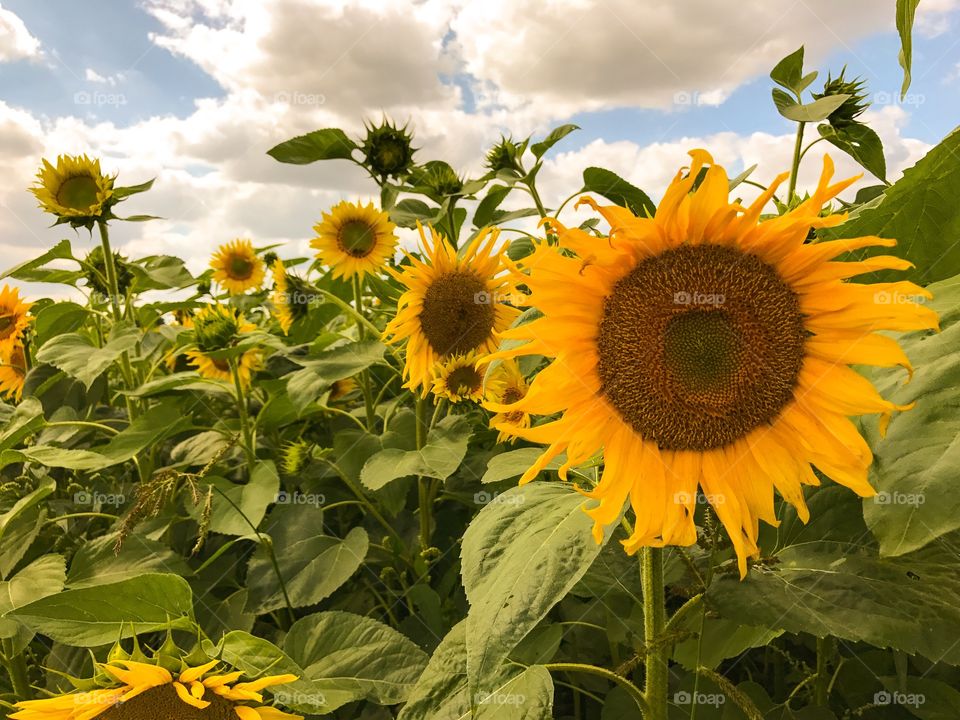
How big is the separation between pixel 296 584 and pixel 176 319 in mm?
2810

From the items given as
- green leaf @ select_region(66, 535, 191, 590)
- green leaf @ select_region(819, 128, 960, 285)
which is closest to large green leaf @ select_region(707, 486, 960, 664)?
green leaf @ select_region(819, 128, 960, 285)

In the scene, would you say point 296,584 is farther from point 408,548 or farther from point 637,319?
point 637,319

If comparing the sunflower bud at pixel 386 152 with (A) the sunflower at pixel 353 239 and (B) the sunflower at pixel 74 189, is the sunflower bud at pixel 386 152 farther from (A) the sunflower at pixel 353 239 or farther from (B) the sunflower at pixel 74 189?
(B) the sunflower at pixel 74 189

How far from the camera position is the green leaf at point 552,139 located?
2.05m

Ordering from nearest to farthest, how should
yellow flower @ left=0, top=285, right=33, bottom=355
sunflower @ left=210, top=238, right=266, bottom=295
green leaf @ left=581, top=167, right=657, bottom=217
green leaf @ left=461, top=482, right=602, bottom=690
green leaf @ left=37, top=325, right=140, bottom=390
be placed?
1. green leaf @ left=461, top=482, right=602, bottom=690
2. green leaf @ left=581, top=167, right=657, bottom=217
3. green leaf @ left=37, top=325, right=140, bottom=390
4. yellow flower @ left=0, top=285, right=33, bottom=355
5. sunflower @ left=210, top=238, right=266, bottom=295

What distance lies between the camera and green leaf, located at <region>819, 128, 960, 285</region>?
3.11ft

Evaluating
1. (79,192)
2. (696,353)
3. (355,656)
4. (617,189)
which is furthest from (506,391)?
(79,192)

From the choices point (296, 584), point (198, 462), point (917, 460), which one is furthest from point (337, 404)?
point (917, 460)

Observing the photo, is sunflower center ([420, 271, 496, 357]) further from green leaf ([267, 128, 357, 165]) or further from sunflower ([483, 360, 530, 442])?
green leaf ([267, 128, 357, 165])

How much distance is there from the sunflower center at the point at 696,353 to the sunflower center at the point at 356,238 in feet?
6.96

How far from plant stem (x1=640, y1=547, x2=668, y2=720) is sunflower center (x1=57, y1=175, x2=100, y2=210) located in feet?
7.90

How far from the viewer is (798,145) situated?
4.72 ft

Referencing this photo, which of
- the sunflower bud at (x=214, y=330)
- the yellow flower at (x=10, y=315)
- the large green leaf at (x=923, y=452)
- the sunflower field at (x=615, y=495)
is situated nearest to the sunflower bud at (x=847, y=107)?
the sunflower field at (x=615, y=495)

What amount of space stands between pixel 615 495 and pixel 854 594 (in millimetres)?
384
